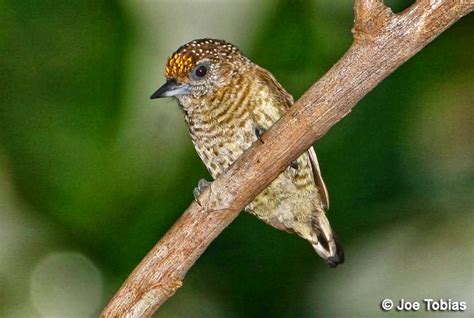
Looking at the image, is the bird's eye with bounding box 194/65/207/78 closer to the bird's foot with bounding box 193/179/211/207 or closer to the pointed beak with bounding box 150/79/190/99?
the pointed beak with bounding box 150/79/190/99

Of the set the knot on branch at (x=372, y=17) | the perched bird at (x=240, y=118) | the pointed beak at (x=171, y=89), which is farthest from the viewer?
the perched bird at (x=240, y=118)

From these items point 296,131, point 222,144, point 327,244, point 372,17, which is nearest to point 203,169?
point 222,144

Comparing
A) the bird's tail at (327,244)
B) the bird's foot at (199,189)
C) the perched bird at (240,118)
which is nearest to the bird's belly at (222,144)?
the perched bird at (240,118)

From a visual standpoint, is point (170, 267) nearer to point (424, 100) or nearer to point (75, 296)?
point (75, 296)

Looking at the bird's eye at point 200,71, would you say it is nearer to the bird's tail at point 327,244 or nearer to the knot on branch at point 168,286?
the bird's tail at point 327,244

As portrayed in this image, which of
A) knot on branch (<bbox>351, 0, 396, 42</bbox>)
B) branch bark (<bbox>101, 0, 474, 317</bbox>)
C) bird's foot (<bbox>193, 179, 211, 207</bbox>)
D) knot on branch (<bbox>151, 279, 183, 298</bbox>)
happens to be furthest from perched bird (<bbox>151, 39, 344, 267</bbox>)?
knot on branch (<bbox>351, 0, 396, 42</bbox>)

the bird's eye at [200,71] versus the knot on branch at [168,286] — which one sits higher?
the bird's eye at [200,71]

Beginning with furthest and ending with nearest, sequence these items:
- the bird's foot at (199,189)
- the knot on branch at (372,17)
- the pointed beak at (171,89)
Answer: the pointed beak at (171,89), the bird's foot at (199,189), the knot on branch at (372,17)

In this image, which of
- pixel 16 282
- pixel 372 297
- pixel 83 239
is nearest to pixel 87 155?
pixel 83 239
